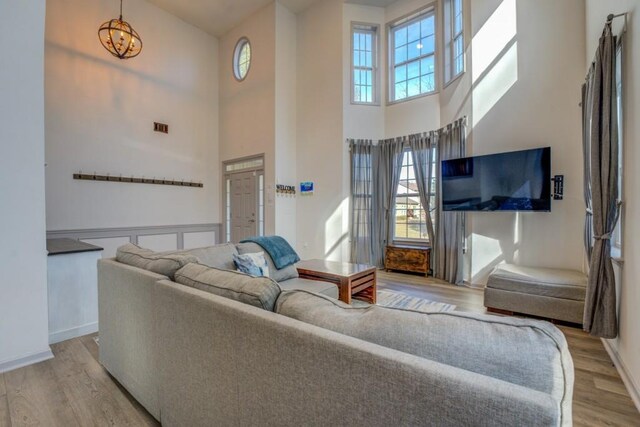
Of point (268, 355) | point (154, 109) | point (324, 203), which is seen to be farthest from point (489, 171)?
point (154, 109)

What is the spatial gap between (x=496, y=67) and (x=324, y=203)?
3.39m

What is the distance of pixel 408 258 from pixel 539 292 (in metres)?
2.19

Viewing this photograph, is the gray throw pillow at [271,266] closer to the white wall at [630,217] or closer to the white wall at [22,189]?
the white wall at [22,189]

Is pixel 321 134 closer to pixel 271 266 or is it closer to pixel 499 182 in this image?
pixel 499 182

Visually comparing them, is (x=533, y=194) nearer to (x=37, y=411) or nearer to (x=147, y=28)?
(x=37, y=411)

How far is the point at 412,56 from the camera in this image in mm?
5301

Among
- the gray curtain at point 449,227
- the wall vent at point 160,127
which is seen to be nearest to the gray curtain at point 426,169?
the gray curtain at point 449,227

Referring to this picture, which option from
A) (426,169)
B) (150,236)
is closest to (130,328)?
(150,236)

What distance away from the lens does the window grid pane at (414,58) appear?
5.08 m

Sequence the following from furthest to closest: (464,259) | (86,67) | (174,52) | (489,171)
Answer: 1. (174,52)
2. (86,67)
3. (464,259)
4. (489,171)

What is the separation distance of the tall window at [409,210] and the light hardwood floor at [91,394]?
9.39 feet

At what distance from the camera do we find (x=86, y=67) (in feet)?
15.9

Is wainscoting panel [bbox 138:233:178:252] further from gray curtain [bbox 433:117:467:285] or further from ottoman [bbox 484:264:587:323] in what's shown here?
ottoman [bbox 484:264:587:323]

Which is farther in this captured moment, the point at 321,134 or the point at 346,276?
the point at 321,134
